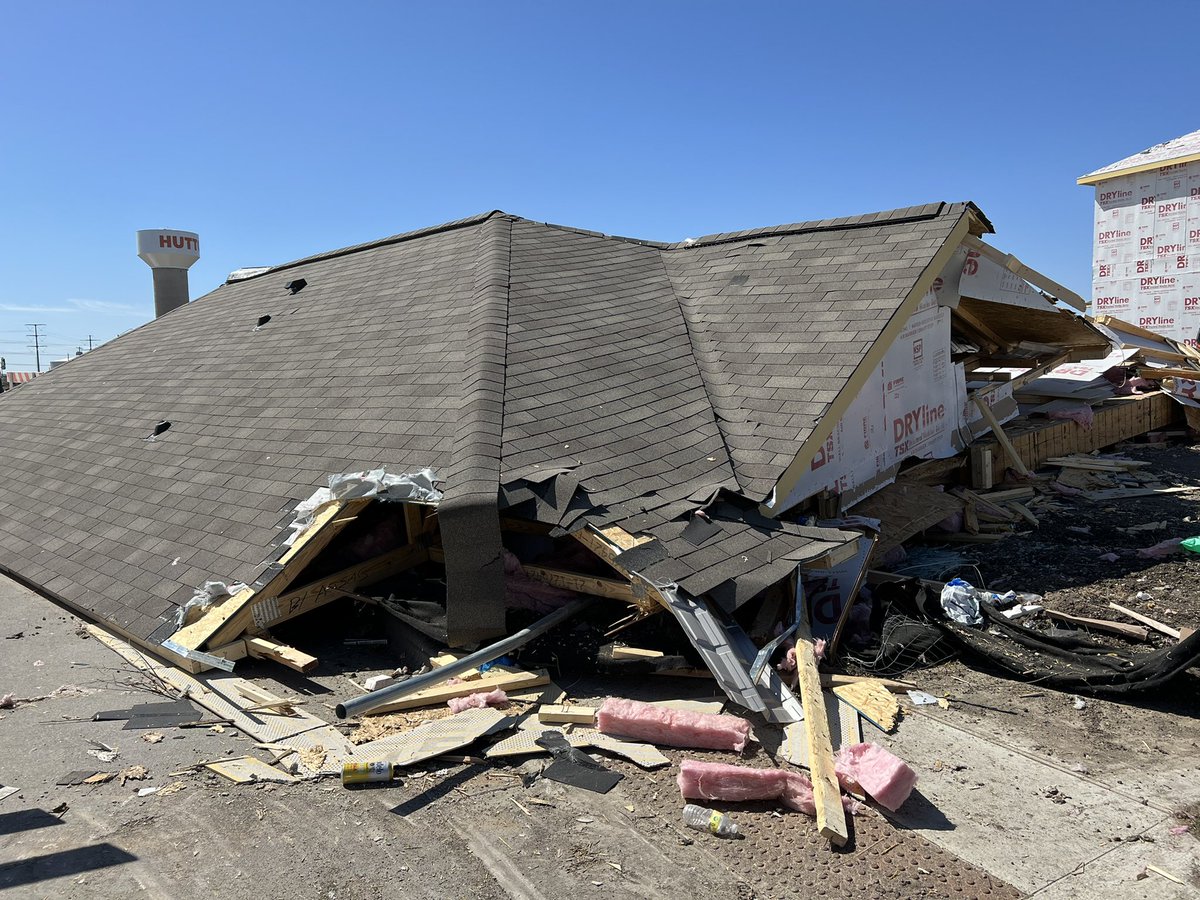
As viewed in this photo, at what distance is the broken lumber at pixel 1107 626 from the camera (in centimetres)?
740

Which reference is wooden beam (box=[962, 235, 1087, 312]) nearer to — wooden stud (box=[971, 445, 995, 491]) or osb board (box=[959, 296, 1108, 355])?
osb board (box=[959, 296, 1108, 355])

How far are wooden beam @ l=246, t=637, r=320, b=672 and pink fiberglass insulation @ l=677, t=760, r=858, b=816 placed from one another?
3425 mm

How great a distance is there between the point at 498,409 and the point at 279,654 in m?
3.12

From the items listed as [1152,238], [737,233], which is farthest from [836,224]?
[1152,238]

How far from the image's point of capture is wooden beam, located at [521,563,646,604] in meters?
6.96

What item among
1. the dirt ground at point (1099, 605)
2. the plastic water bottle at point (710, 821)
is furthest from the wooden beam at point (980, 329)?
the plastic water bottle at point (710, 821)

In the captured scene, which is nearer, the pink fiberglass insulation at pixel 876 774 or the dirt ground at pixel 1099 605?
the pink fiberglass insulation at pixel 876 774

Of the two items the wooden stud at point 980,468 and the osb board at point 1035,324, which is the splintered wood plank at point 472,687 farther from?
the osb board at point 1035,324

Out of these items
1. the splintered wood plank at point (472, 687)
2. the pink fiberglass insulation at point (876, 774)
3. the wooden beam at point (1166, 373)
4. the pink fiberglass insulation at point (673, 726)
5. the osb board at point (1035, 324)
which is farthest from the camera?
the wooden beam at point (1166, 373)

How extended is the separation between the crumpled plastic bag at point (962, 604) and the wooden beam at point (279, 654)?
5.72 m

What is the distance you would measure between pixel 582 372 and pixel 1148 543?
23.4ft

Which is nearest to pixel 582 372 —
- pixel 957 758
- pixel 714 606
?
pixel 714 606

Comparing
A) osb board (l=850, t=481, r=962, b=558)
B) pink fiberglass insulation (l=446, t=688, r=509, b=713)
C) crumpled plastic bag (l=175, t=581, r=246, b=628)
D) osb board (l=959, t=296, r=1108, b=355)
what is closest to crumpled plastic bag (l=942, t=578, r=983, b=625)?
osb board (l=850, t=481, r=962, b=558)

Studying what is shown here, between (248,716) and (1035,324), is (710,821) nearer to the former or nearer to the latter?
(248,716)
